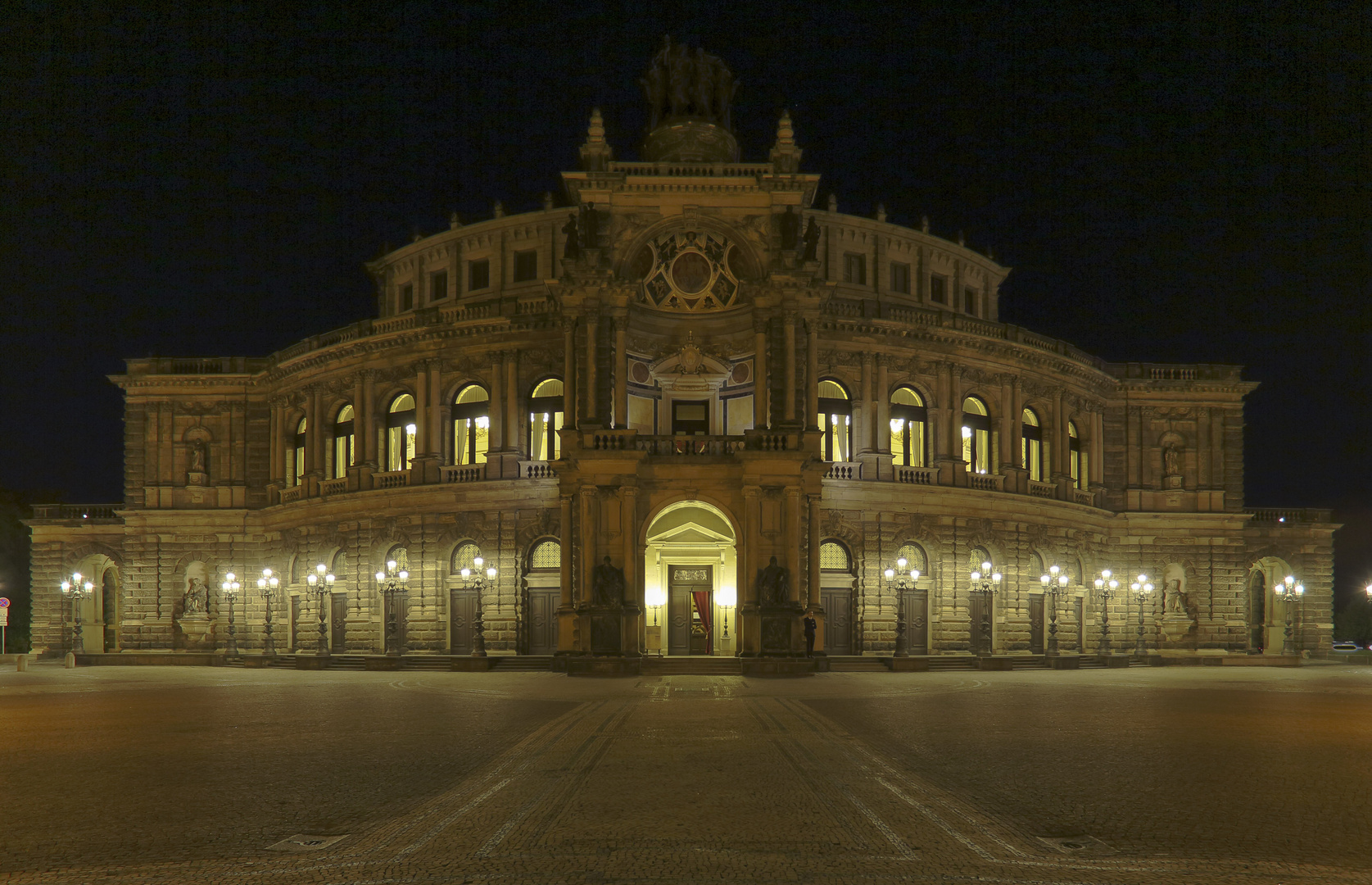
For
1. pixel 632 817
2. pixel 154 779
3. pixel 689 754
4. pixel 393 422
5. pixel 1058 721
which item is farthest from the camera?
pixel 393 422

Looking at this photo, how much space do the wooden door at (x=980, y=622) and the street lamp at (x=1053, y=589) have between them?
276 centimetres

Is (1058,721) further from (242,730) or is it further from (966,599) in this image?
(966,599)

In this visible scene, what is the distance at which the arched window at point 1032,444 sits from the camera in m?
58.9

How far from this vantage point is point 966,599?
54.4m

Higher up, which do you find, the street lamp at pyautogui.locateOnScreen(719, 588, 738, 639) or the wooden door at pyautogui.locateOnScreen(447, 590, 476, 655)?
the street lamp at pyautogui.locateOnScreen(719, 588, 738, 639)

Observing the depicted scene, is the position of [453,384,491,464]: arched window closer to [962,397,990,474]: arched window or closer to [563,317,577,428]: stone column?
[563,317,577,428]: stone column

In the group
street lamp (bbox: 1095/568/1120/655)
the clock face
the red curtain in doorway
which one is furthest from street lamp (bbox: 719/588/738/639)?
street lamp (bbox: 1095/568/1120/655)

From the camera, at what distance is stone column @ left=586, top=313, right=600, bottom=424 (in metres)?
44.7

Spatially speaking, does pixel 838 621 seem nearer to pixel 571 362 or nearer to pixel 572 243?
pixel 571 362

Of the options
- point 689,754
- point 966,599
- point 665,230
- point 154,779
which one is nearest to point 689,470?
point 665,230

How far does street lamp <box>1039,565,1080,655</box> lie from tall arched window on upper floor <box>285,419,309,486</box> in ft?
119

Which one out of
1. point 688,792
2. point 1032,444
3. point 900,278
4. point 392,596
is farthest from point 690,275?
point 688,792

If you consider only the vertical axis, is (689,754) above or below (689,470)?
below

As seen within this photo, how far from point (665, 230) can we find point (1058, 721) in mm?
28758
